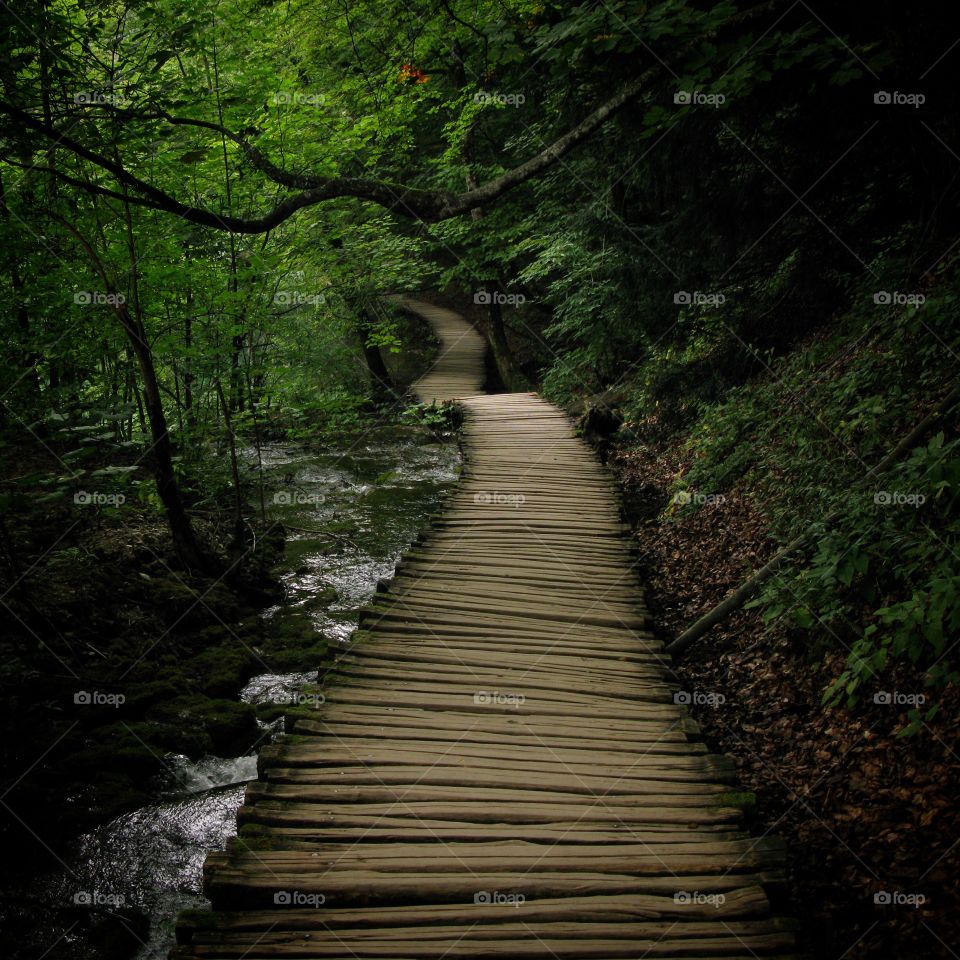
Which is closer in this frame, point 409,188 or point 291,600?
point 409,188

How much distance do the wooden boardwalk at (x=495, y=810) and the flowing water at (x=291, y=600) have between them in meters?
1.00

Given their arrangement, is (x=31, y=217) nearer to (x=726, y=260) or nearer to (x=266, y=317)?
(x=266, y=317)

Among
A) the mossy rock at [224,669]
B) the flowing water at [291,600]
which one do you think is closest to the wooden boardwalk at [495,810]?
the flowing water at [291,600]

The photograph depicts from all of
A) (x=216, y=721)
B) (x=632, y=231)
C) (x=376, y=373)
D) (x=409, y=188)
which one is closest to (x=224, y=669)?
(x=216, y=721)

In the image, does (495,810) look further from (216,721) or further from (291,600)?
(291,600)

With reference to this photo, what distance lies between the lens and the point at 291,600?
25.9 feet

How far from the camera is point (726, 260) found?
23.9ft

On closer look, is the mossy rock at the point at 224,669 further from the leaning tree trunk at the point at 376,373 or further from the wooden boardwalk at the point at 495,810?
the leaning tree trunk at the point at 376,373

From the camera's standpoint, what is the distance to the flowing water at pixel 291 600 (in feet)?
13.7

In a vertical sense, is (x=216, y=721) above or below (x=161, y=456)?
below

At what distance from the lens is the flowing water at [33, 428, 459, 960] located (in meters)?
4.19

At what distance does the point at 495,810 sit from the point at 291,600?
5.01 meters

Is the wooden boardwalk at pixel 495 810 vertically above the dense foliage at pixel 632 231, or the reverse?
the dense foliage at pixel 632 231

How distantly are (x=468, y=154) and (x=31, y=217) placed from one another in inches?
446
